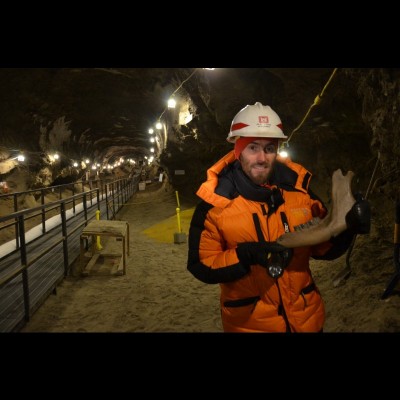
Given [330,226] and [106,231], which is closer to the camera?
[330,226]

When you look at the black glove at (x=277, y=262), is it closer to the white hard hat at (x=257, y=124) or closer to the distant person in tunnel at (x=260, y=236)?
the distant person in tunnel at (x=260, y=236)

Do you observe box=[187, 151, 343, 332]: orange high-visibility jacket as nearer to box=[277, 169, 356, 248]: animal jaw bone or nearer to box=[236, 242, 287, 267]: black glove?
box=[236, 242, 287, 267]: black glove

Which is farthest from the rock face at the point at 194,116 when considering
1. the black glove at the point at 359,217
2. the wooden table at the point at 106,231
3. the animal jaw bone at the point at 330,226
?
the wooden table at the point at 106,231

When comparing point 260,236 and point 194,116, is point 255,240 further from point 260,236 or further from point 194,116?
point 194,116

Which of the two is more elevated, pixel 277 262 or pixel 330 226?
pixel 330 226

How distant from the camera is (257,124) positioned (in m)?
1.96

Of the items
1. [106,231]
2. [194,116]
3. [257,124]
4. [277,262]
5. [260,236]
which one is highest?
[194,116]

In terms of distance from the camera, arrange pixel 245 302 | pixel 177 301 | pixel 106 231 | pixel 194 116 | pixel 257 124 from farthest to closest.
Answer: pixel 194 116
pixel 106 231
pixel 177 301
pixel 257 124
pixel 245 302

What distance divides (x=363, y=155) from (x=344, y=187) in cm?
661

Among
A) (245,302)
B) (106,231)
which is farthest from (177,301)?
(245,302)

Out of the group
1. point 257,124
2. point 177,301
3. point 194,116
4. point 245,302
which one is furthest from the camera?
point 194,116

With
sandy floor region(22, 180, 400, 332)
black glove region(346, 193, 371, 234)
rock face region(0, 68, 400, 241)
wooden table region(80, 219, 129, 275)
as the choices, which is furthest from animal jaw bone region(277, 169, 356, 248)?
wooden table region(80, 219, 129, 275)

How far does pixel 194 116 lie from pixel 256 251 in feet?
36.5
